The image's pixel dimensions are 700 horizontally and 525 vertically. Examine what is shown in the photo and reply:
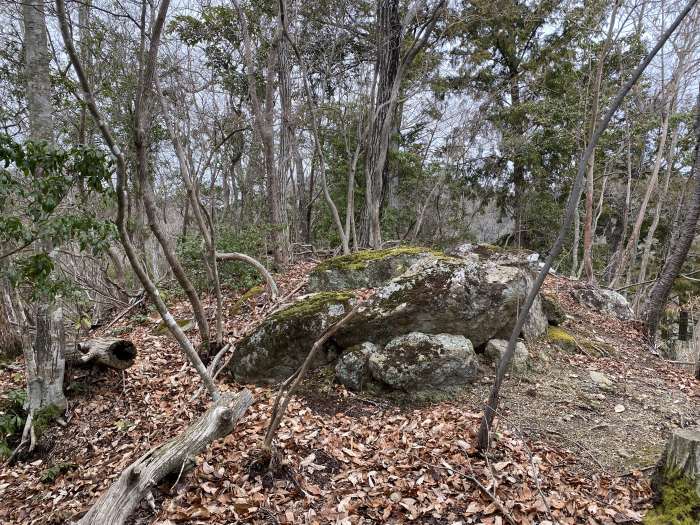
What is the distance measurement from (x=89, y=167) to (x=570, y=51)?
14223 millimetres

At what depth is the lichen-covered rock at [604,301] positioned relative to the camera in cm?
729

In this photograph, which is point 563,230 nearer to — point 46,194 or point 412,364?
point 412,364

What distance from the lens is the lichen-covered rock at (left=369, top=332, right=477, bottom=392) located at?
417 centimetres

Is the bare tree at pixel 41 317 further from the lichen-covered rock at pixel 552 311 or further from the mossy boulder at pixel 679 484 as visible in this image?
the lichen-covered rock at pixel 552 311

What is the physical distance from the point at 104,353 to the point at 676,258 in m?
8.67

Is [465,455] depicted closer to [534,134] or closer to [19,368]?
[19,368]

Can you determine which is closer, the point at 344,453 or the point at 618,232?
the point at 344,453

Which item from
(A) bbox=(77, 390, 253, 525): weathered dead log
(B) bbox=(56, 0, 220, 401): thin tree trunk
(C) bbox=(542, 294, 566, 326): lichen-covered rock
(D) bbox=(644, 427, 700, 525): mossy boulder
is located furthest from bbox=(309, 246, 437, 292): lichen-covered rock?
(D) bbox=(644, 427, 700, 525): mossy boulder

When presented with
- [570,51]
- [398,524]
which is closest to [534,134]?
[570,51]

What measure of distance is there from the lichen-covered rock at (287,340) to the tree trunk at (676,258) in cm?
545

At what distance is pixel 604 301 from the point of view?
7.43 metres

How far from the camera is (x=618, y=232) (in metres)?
15.6

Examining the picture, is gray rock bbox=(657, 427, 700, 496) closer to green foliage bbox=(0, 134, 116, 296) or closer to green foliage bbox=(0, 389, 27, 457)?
green foliage bbox=(0, 134, 116, 296)

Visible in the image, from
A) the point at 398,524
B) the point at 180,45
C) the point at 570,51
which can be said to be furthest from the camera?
the point at 570,51
